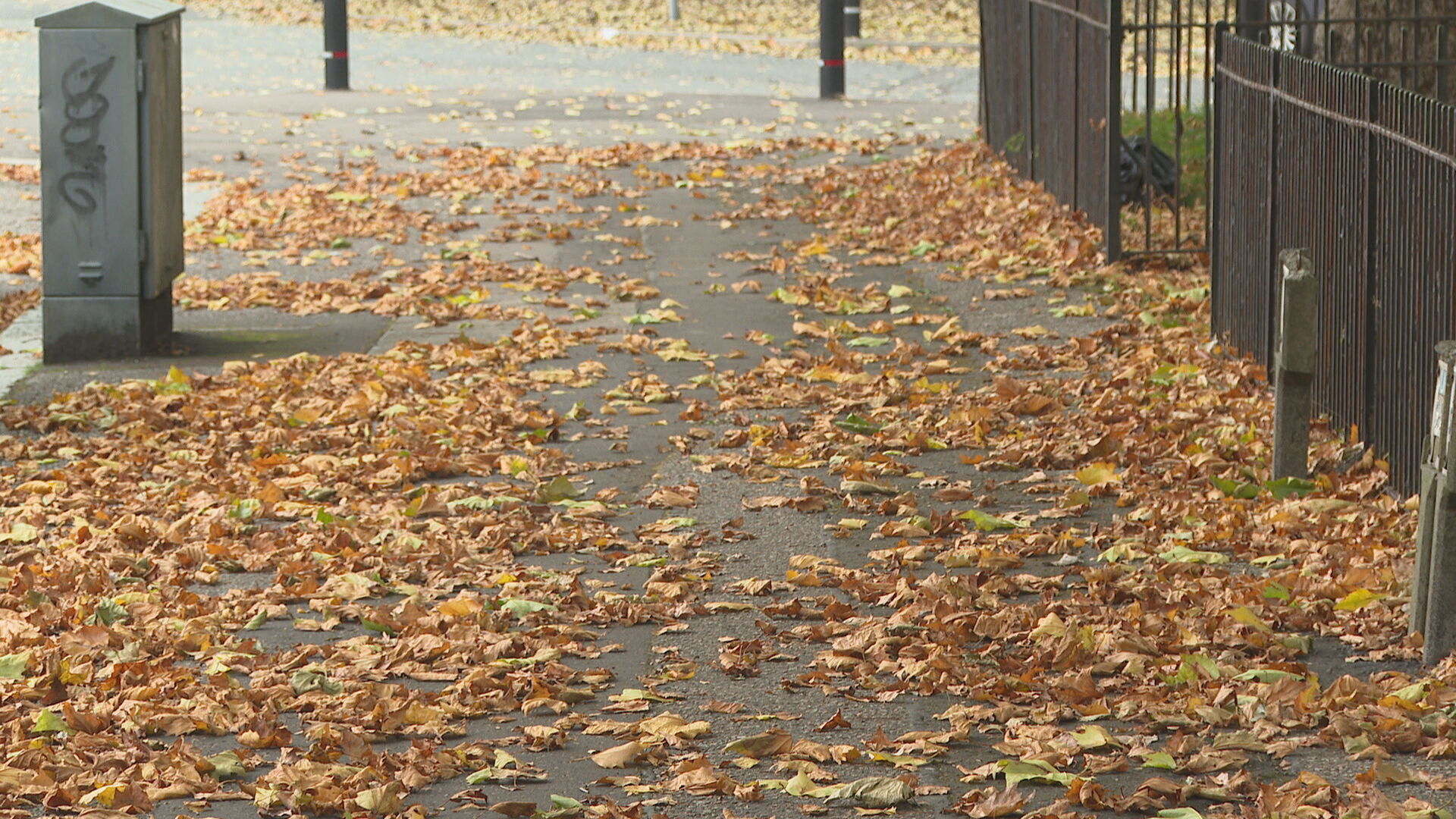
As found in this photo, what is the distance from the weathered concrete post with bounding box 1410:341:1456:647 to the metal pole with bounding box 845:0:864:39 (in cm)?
2121

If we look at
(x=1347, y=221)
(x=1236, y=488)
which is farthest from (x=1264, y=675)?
(x=1347, y=221)

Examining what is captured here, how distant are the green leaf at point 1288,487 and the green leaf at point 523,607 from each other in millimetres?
2762

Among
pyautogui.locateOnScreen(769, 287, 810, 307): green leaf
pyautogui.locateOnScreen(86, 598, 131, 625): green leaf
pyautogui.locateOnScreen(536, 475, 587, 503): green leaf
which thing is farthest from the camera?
pyautogui.locateOnScreen(769, 287, 810, 307): green leaf

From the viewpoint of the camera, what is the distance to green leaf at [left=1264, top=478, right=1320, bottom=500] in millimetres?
7078

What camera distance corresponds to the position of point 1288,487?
7.11 metres

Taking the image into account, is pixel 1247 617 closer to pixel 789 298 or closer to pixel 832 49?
pixel 789 298

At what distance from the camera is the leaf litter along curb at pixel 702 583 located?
491 centimetres

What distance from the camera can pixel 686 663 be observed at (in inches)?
223

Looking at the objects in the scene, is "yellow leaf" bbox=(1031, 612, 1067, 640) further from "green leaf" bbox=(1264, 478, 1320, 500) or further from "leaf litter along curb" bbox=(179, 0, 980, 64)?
"leaf litter along curb" bbox=(179, 0, 980, 64)

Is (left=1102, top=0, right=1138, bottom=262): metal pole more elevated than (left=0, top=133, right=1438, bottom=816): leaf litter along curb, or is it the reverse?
(left=1102, top=0, right=1138, bottom=262): metal pole

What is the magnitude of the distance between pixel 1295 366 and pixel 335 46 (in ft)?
56.9

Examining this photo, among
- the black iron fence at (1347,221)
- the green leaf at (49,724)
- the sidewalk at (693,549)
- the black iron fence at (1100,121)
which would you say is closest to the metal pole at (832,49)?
the black iron fence at (1100,121)

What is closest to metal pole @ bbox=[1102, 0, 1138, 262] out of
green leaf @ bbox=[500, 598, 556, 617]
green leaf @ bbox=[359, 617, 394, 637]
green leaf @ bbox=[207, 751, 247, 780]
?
green leaf @ bbox=[500, 598, 556, 617]

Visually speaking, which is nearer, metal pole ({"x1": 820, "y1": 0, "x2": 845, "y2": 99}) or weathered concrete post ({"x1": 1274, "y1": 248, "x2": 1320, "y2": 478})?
weathered concrete post ({"x1": 1274, "y1": 248, "x2": 1320, "y2": 478})
